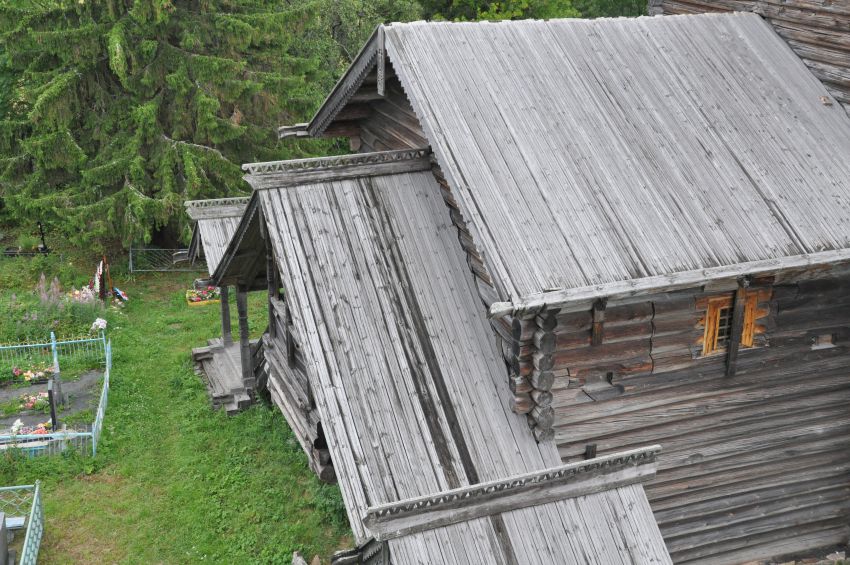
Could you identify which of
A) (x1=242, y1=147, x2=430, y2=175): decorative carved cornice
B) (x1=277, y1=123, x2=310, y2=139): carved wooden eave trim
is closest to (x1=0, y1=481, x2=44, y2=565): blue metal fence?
(x1=242, y1=147, x2=430, y2=175): decorative carved cornice

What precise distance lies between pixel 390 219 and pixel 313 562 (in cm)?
451

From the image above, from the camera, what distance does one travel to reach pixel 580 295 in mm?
7883

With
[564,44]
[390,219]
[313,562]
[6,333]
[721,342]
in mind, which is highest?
[6,333]

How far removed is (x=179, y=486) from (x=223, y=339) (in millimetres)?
4970

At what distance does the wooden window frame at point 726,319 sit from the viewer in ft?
31.4

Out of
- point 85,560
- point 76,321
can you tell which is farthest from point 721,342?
point 76,321

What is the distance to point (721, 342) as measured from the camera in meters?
9.76

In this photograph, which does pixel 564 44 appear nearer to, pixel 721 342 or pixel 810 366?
pixel 721 342

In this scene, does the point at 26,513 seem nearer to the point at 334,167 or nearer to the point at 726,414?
the point at 334,167

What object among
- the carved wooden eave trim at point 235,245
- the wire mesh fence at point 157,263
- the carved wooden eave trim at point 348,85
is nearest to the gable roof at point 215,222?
the carved wooden eave trim at point 235,245

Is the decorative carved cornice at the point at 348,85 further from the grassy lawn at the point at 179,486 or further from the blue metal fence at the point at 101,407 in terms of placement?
the blue metal fence at the point at 101,407

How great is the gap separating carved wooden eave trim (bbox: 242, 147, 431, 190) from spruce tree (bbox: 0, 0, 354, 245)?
11.7 meters

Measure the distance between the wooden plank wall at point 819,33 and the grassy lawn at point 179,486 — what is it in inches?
348

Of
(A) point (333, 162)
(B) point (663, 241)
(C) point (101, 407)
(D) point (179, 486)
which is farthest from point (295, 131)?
(B) point (663, 241)
